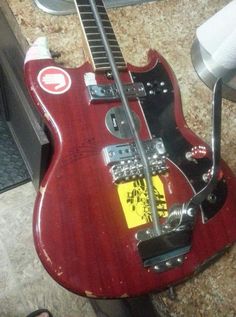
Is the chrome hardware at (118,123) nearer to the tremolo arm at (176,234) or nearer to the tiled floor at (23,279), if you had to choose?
the tremolo arm at (176,234)

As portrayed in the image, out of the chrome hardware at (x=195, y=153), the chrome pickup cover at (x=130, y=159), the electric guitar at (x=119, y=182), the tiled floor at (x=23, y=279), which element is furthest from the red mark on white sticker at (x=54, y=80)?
the tiled floor at (x=23, y=279)

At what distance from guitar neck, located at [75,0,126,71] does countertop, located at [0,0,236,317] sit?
0.19ft

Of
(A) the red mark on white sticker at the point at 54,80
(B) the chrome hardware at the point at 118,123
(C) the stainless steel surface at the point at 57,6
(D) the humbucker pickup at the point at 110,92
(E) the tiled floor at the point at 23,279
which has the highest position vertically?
(C) the stainless steel surface at the point at 57,6

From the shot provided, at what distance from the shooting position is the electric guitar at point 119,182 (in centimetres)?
55

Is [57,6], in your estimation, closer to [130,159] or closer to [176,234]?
[130,159]

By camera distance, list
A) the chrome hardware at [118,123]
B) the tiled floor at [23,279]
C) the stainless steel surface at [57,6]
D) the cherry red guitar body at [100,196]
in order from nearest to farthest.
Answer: the cherry red guitar body at [100,196]
the chrome hardware at [118,123]
the stainless steel surface at [57,6]
the tiled floor at [23,279]

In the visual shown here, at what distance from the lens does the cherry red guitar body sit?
1.76 feet

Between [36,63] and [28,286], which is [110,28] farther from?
[28,286]

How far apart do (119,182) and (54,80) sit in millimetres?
218

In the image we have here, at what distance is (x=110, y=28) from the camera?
29.5 inches

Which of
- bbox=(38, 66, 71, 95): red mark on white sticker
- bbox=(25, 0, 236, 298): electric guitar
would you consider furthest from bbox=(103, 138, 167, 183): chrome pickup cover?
bbox=(38, 66, 71, 95): red mark on white sticker

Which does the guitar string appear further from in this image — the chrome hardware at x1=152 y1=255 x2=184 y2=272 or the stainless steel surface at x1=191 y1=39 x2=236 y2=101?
the stainless steel surface at x1=191 y1=39 x2=236 y2=101

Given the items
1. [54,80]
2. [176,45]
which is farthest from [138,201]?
[176,45]

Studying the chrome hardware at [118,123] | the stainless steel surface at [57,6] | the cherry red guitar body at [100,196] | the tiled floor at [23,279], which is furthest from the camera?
the tiled floor at [23,279]
